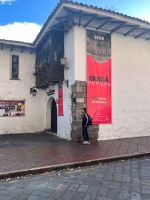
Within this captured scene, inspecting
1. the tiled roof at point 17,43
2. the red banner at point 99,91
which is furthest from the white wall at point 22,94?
the red banner at point 99,91

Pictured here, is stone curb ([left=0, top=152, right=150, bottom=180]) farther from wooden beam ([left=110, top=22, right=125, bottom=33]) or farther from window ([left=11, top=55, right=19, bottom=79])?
window ([left=11, top=55, right=19, bottom=79])

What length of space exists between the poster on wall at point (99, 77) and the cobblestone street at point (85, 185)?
5.37m

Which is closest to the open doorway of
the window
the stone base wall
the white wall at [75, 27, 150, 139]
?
the window

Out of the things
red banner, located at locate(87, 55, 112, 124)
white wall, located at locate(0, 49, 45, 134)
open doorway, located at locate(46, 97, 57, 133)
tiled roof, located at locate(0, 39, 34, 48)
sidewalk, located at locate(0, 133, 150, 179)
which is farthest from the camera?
open doorway, located at locate(46, 97, 57, 133)

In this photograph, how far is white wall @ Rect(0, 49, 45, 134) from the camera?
52.5 feet

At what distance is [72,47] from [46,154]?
5.58m

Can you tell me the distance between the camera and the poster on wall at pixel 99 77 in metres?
12.7

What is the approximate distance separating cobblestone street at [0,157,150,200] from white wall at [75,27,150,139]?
5886 mm

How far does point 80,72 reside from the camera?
12484 millimetres

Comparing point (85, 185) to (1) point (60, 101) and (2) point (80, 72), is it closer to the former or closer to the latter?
(2) point (80, 72)

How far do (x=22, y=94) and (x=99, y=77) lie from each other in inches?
228

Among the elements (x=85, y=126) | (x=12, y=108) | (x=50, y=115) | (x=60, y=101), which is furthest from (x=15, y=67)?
(x=85, y=126)

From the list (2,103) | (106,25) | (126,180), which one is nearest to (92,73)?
(106,25)

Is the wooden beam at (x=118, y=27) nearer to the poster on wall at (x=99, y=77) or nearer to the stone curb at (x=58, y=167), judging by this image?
the poster on wall at (x=99, y=77)
